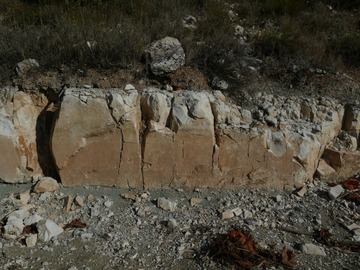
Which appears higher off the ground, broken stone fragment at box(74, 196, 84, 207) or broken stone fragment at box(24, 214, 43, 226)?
broken stone fragment at box(74, 196, 84, 207)

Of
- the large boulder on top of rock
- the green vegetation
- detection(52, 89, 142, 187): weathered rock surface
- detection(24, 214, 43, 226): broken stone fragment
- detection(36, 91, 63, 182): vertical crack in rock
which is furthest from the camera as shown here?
the green vegetation

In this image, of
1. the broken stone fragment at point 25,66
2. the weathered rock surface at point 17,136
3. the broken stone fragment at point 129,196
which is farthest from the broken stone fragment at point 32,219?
the broken stone fragment at point 25,66

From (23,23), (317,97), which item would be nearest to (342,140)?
(317,97)

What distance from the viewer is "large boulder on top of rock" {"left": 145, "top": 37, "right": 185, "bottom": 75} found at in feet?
14.3

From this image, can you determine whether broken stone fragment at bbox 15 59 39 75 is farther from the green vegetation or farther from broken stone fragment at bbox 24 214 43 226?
broken stone fragment at bbox 24 214 43 226

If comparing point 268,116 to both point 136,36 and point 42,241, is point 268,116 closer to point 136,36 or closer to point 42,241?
point 136,36

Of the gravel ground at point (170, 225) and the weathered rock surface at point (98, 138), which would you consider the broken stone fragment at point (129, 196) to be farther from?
the weathered rock surface at point (98, 138)

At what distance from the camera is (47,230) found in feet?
11.5

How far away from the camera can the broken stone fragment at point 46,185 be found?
3.97m

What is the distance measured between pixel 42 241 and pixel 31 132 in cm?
130

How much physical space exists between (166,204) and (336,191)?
1.82 metres

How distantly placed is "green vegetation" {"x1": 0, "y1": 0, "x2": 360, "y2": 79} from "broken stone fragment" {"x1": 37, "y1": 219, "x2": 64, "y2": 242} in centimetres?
184

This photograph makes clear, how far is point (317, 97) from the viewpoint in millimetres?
4434

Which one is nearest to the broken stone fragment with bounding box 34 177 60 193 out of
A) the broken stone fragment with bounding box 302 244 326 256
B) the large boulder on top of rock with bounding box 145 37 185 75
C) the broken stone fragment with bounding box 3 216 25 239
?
the broken stone fragment with bounding box 3 216 25 239
